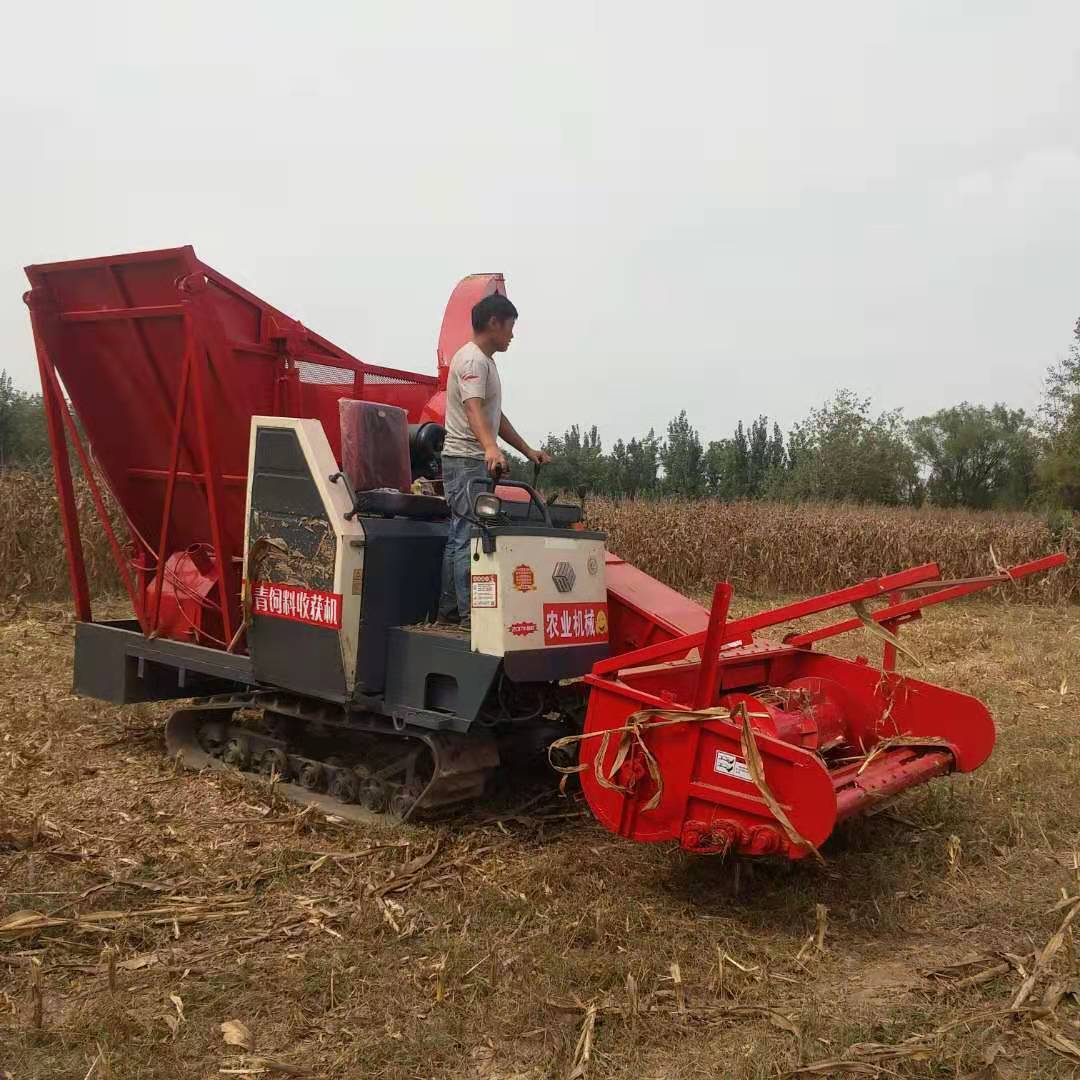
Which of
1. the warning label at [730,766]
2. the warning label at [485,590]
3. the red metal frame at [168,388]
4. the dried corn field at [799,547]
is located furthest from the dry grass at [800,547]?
the warning label at [730,766]

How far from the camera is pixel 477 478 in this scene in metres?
4.62

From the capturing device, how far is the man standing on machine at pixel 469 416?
15.0 feet

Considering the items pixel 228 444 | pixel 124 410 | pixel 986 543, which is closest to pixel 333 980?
pixel 228 444

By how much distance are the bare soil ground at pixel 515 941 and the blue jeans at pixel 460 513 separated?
3.60 feet

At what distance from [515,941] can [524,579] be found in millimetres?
1481

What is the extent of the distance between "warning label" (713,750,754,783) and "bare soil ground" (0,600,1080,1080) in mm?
569

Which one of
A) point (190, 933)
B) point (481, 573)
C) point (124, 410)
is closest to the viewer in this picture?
point (190, 933)

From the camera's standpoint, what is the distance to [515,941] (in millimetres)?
3504

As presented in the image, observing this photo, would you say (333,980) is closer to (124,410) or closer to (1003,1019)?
(1003,1019)

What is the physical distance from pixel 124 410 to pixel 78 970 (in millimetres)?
3344

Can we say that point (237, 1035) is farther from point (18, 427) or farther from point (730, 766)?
point (18, 427)

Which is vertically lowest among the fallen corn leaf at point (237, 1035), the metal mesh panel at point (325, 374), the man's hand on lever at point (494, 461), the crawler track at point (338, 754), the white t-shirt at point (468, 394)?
the fallen corn leaf at point (237, 1035)

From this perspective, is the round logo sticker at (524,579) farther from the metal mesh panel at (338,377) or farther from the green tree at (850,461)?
the green tree at (850,461)

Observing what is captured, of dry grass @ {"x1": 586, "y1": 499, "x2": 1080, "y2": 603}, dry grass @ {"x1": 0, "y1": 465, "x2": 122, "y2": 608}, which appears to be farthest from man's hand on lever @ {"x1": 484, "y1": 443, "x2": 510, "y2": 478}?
dry grass @ {"x1": 586, "y1": 499, "x2": 1080, "y2": 603}
